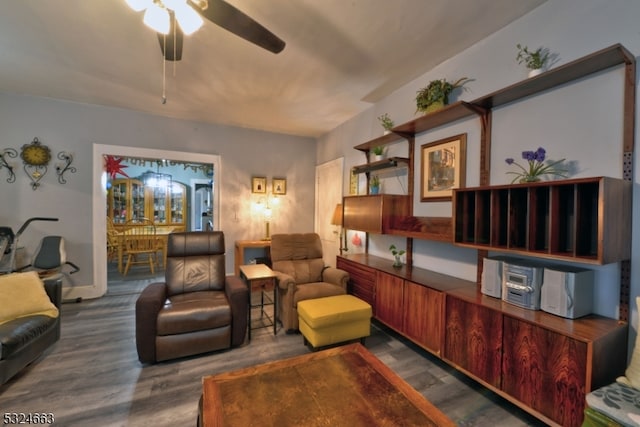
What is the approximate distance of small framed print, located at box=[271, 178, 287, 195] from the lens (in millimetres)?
4949

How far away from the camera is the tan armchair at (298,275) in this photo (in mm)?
2805

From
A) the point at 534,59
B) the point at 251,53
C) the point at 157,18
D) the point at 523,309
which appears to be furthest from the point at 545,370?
the point at 251,53

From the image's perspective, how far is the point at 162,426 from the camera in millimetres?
1648

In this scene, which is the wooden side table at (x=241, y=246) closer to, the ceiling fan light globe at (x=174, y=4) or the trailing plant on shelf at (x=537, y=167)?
the ceiling fan light globe at (x=174, y=4)

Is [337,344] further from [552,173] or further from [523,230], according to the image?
[552,173]

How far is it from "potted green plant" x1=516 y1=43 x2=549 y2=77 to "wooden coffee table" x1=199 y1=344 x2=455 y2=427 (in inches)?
84.7

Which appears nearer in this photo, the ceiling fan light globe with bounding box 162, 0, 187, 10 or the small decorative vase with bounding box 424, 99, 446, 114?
the ceiling fan light globe with bounding box 162, 0, 187, 10

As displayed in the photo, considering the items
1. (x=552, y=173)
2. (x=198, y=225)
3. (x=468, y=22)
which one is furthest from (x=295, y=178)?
(x=198, y=225)

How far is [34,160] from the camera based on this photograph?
355 centimetres

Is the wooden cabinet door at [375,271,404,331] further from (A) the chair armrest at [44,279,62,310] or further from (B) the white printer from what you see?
(A) the chair armrest at [44,279,62,310]

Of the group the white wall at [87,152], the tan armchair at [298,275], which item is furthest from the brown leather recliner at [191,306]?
the white wall at [87,152]

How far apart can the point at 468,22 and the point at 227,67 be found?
2144mm

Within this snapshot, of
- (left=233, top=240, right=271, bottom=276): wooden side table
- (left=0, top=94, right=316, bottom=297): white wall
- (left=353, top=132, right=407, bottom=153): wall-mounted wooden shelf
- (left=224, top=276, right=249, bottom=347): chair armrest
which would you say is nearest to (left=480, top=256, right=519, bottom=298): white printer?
(left=353, top=132, right=407, bottom=153): wall-mounted wooden shelf

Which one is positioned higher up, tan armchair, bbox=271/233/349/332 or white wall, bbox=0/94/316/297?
white wall, bbox=0/94/316/297
